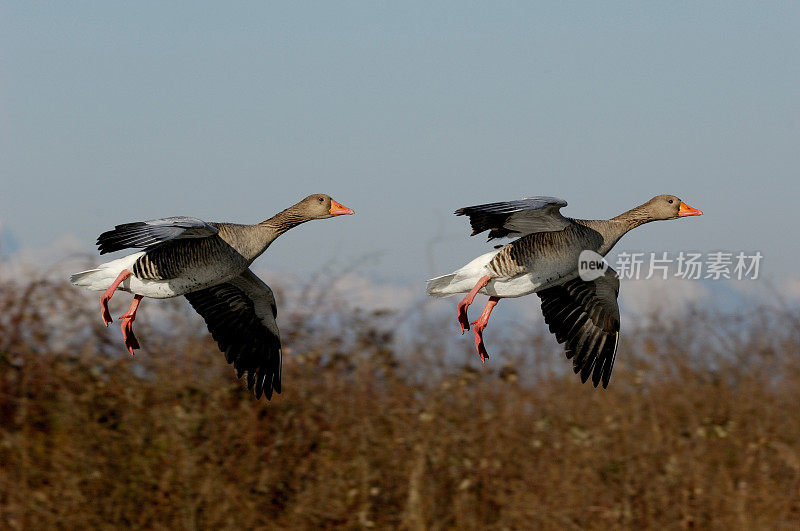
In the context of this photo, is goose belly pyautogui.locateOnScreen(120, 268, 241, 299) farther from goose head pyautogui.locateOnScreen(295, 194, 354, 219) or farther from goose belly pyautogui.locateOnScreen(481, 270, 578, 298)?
goose belly pyautogui.locateOnScreen(481, 270, 578, 298)

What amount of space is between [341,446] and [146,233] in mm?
5137

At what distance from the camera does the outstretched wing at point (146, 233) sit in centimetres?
540

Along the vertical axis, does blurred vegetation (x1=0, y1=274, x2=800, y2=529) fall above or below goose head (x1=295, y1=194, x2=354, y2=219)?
below

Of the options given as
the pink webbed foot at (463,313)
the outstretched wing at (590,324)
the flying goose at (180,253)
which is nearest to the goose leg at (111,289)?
the flying goose at (180,253)

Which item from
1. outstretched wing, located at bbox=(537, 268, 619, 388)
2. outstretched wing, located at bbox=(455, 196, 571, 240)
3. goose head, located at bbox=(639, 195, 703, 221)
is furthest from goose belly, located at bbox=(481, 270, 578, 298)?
outstretched wing, located at bbox=(537, 268, 619, 388)

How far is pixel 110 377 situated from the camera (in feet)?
33.8

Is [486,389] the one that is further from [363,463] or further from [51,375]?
[51,375]

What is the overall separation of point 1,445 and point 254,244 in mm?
5283

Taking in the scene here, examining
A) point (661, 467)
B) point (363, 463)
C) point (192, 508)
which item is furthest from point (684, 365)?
point (192, 508)

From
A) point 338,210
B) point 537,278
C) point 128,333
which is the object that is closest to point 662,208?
point 537,278

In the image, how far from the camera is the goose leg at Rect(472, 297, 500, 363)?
19.9ft

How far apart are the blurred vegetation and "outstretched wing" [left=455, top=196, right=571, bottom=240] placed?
3.62 metres

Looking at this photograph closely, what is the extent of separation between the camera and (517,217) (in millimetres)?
6820

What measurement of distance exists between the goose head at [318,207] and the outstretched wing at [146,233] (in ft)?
3.65
